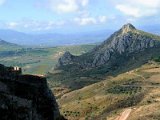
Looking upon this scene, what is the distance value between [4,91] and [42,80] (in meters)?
6.19

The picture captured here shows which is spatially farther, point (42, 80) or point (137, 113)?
point (137, 113)

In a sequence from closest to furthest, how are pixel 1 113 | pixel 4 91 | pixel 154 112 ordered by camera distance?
pixel 1 113 → pixel 4 91 → pixel 154 112

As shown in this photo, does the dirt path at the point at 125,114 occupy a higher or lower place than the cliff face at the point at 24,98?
lower

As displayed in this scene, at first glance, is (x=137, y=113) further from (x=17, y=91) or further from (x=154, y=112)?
(x=17, y=91)

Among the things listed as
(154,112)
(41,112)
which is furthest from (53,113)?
(154,112)

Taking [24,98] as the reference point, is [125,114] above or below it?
below

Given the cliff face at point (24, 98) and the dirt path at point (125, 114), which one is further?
the dirt path at point (125, 114)

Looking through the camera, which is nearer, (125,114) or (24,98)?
(24,98)

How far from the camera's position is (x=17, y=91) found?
52.6m

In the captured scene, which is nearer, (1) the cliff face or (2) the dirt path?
(1) the cliff face

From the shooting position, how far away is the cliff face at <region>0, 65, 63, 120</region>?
47.9 metres

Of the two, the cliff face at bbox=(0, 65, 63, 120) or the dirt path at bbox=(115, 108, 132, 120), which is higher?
the cliff face at bbox=(0, 65, 63, 120)

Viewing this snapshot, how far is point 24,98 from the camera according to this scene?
168ft

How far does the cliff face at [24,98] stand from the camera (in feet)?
157
